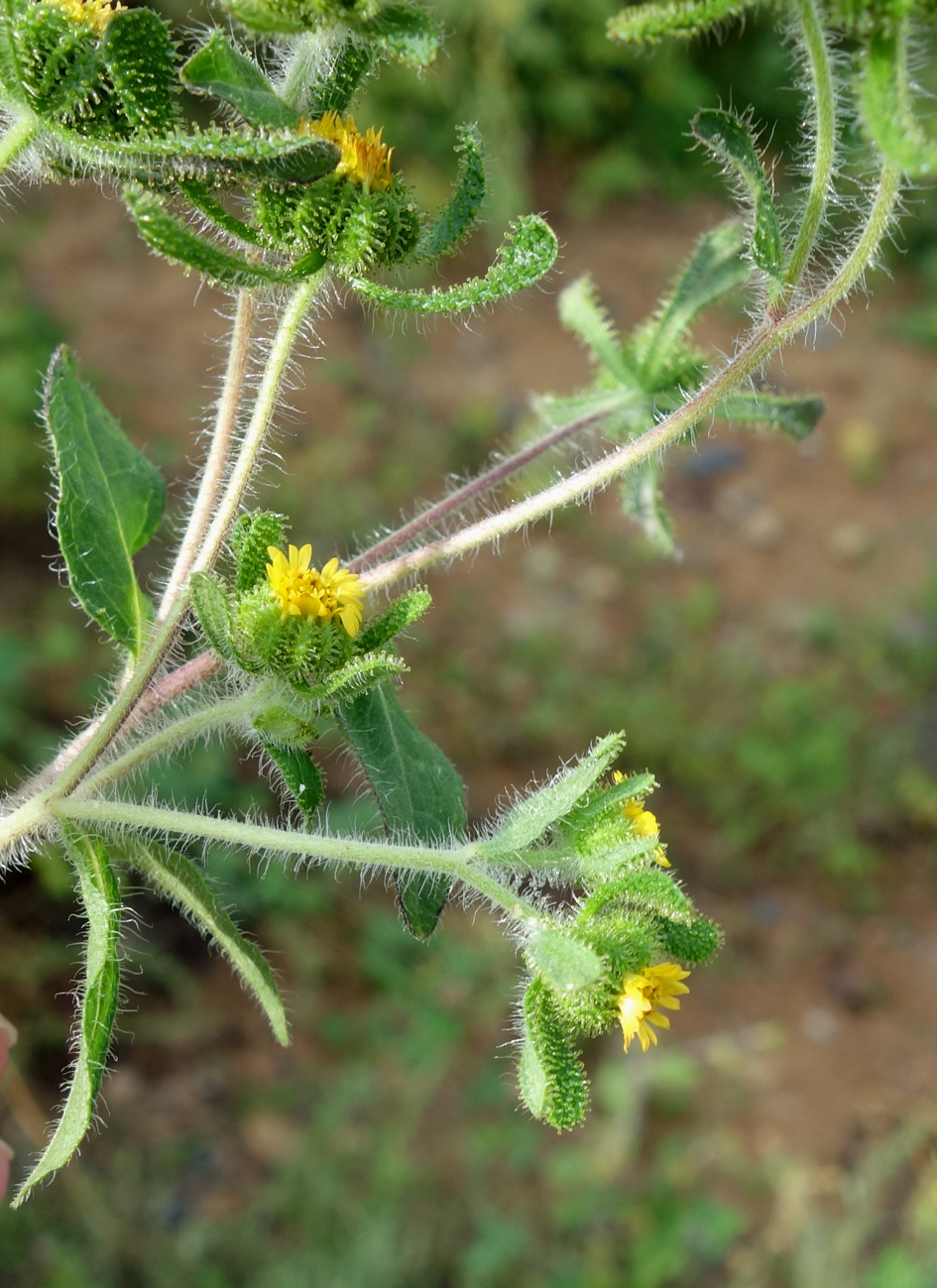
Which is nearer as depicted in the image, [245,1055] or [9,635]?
[245,1055]

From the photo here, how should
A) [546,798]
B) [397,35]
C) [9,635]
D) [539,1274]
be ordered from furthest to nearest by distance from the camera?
[9,635]
[539,1274]
[546,798]
[397,35]

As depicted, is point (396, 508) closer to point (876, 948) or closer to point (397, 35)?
point (876, 948)

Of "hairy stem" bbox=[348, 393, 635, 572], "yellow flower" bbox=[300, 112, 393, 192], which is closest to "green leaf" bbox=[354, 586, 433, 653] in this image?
"hairy stem" bbox=[348, 393, 635, 572]

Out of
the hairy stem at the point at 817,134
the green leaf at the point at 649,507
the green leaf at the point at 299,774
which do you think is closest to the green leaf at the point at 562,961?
the green leaf at the point at 299,774

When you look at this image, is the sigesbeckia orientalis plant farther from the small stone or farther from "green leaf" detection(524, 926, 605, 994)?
the small stone

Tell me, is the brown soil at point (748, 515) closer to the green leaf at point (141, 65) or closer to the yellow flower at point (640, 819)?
the green leaf at point (141, 65)

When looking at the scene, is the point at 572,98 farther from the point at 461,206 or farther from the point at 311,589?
the point at 311,589

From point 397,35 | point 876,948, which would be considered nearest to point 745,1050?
point 876,948
